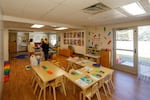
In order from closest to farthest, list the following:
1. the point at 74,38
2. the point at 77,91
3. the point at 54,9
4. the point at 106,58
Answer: the point at 54,9 < the point at 77,91 < the point at 106,58 < the point at 74,38

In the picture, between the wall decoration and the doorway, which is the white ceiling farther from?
the wall decoration

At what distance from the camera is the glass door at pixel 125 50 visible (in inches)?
159

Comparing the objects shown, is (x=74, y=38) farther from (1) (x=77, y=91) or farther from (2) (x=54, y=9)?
(1) (x=77, y=91)

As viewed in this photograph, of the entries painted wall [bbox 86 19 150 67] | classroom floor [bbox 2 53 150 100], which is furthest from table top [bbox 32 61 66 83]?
painted wall [bbox 86 19 150 67]

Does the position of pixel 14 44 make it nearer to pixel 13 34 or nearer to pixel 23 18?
pixel 13 34

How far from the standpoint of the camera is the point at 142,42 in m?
3.75

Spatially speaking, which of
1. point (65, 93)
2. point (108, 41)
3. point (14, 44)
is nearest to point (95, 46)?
point (108, 41)

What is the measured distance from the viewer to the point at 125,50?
4363mm

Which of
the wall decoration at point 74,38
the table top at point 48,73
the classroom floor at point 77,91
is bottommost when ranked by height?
the classroom floor at point 77,91

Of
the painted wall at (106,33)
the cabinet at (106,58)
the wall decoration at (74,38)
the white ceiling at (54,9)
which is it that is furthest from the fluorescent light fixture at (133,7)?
the wall decoration at (74,38)

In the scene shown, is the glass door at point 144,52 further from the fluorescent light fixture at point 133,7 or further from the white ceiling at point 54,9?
the fluorescent light fixture at point 133,7

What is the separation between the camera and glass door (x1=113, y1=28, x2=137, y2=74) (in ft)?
13.3

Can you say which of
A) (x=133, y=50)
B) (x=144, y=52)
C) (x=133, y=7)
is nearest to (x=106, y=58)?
(x=133, y=50)

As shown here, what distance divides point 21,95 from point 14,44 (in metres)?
9.31
